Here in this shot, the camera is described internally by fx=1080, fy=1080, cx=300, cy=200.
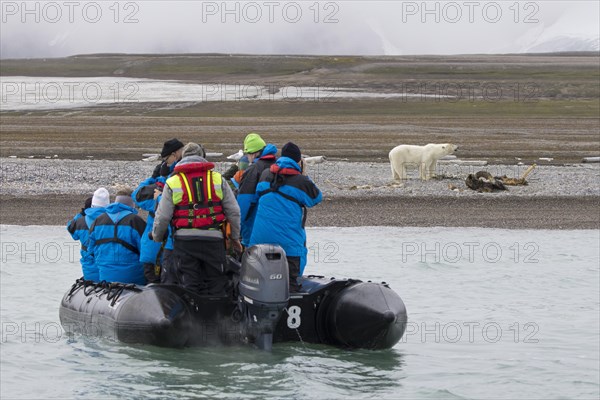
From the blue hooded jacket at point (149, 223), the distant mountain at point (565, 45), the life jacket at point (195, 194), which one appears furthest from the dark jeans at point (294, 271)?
the distant mountain at point (565, 45)

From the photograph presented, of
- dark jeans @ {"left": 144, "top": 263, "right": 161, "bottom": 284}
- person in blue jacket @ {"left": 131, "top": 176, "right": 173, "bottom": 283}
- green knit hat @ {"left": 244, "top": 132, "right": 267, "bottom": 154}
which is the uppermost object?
green knit hat @ {"left": 244, "top": 132, "right": 267, "bottom": 154}

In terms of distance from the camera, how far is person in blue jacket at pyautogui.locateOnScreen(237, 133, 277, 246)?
9.29 metres

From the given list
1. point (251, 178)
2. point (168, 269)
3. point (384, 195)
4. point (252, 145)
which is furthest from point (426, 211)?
point (168, 269)

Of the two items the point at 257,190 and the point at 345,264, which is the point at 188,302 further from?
the point at 345,264

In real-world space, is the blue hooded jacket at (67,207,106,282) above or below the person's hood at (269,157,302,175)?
below

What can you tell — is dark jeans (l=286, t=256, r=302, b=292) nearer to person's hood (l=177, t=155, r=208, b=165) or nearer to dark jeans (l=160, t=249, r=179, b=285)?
dark jeans (l=160, t=249, r=179, b=285)

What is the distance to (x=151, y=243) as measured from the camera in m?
9.06

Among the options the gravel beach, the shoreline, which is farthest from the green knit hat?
the gravel beach

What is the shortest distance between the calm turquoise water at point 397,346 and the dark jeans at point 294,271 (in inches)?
20.3

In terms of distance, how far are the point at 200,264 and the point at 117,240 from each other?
97cm

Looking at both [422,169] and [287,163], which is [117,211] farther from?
[422,169]

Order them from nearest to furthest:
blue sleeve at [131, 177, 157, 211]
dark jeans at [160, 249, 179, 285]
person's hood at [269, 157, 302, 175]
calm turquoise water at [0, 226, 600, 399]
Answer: calm turquoise water at [0, 226, 600, 399] → dark jeans at [160, 249, 179, 285] → person's hood at [269, 157, 302, 175] → blue sleeve at [131, 177, 157, 211]

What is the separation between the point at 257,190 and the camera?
9.12 m

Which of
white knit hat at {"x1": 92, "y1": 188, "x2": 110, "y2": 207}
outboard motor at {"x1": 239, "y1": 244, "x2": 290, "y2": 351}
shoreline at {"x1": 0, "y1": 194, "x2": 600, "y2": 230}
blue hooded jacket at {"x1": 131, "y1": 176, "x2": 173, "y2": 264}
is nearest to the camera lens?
outboard motor at {"x1": 239, "y1": 244, "x2": 290, "y2": 351}
